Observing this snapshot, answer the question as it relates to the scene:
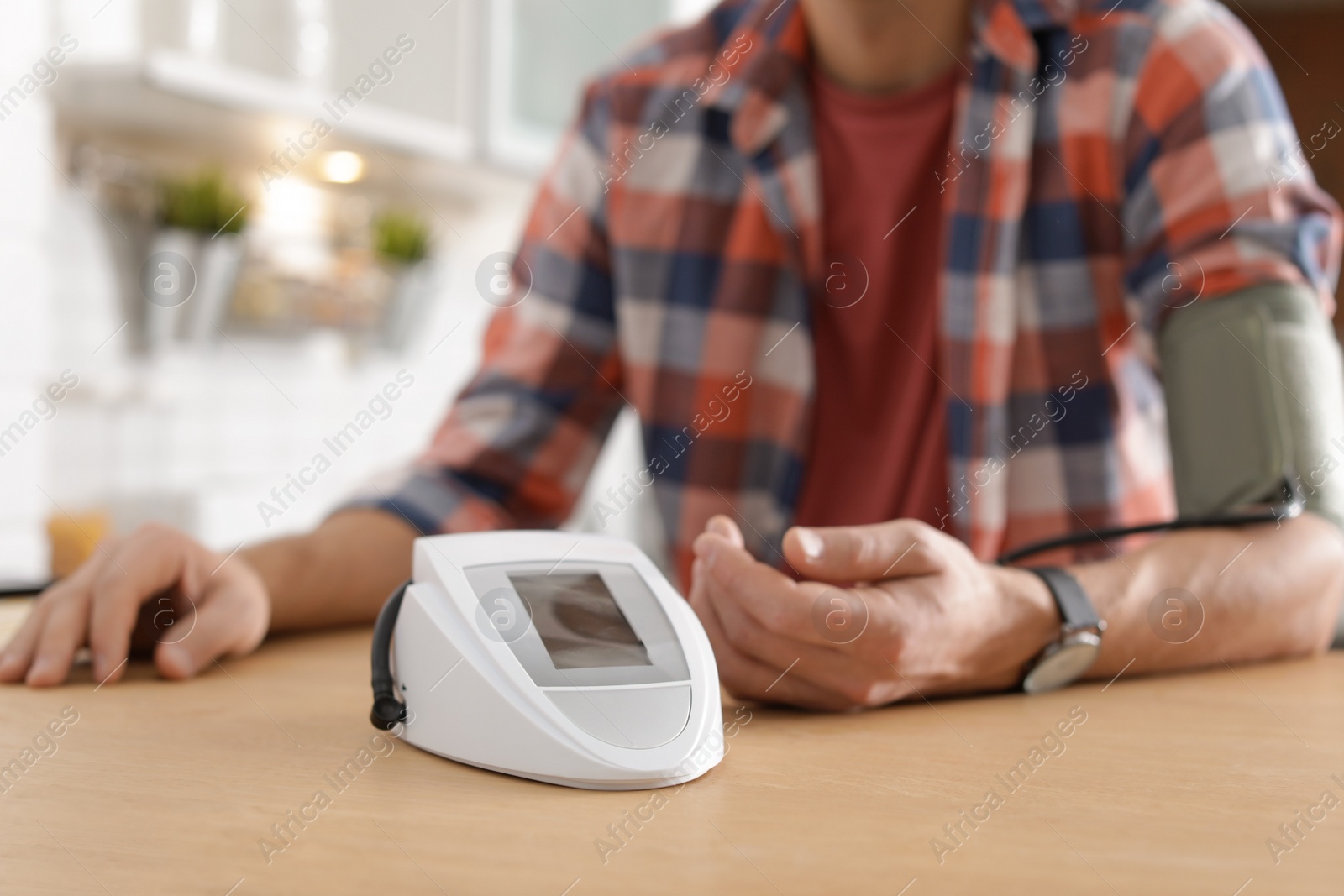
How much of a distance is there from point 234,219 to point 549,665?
5.12 feet

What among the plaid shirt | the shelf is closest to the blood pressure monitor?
the plaid shirt

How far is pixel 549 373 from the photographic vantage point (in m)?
1.09

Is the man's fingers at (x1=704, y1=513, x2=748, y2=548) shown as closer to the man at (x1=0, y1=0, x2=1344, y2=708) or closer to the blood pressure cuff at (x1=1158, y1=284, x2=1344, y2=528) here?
the man at (x1=0, y1=0, x2=1344, y2=708)

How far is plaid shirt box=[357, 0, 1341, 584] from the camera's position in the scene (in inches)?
34.5

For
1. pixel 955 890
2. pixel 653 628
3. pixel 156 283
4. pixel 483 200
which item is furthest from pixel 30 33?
pixel 955 890

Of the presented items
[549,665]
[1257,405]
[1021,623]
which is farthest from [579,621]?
[1257,405]

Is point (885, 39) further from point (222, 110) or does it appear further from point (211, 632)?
point (222, 110)

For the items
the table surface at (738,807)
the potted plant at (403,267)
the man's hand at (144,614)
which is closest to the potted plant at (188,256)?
the potted plant at (403,267)

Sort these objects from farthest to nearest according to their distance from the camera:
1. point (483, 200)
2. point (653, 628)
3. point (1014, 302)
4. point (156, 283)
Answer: point (483, 200), point (156, 283), point (1014, 302), point (653, 628)

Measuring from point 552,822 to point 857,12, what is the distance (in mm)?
857

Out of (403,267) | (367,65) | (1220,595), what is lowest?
(403,267)

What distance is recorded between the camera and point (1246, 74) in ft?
2.89

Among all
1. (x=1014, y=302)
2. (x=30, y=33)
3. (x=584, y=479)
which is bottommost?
(x=584, y=479)

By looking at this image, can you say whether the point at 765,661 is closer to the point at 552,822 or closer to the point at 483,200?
the point at 552,822
